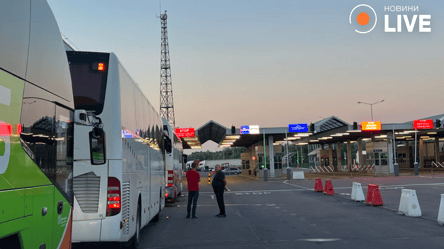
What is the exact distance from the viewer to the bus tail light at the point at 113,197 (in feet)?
23.0

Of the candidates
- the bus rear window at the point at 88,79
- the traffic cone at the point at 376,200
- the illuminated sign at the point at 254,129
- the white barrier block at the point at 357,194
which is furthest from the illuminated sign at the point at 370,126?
the bus rear window at the point at 88,79

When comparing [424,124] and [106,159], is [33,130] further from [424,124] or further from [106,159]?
[424,124]

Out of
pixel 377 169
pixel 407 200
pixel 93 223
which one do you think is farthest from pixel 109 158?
pixel 377 169

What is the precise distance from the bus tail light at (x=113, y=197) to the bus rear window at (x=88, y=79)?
1.15m

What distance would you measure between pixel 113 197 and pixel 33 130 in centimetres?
316

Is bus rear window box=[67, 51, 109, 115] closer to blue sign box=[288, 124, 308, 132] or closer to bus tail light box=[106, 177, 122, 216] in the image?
bus tail light box=[106, 177, 122, 216]

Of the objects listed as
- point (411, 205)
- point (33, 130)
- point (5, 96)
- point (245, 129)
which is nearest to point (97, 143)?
point (33, 130)

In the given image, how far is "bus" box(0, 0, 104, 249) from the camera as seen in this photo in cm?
346

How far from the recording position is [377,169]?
52.1 m

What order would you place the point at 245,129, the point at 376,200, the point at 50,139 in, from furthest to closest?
the point at 245,129 → the point at 376,200 → the point at 50,139

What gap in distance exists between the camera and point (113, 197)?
23.0 ft

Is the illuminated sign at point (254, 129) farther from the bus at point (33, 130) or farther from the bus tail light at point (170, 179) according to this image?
the bus at point (33, 130)

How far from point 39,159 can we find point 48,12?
5.36ft

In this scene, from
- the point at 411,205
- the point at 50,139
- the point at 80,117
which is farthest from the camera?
the point at 411,205
